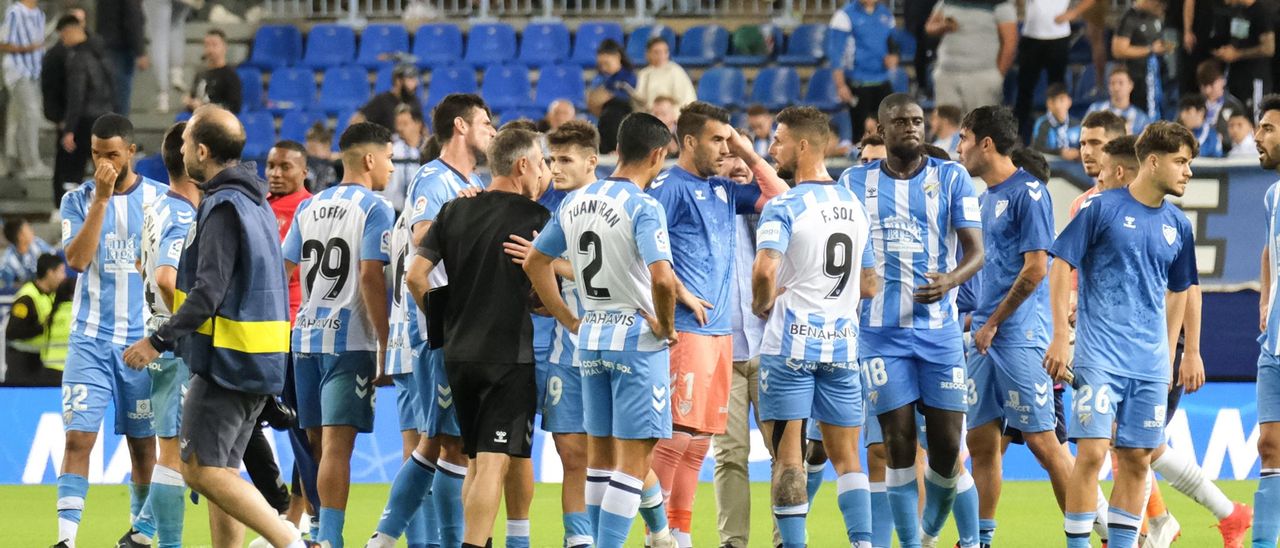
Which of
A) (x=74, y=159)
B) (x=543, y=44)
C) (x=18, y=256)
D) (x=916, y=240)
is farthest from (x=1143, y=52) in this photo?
(x=18, y=256)

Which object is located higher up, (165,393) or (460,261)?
(460,261)

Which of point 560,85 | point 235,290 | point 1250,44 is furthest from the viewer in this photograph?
point 560,85

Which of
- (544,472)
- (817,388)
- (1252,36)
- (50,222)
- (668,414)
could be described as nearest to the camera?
(668,414)

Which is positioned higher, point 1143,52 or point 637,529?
point 1143,52

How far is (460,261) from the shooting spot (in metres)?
7.40

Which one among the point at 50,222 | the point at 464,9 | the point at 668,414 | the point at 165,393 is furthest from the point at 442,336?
the point at 464,9

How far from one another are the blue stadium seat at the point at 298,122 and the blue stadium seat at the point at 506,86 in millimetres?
2027

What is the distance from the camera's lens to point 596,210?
281 inches

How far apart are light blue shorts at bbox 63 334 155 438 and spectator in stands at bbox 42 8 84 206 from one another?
9.56m

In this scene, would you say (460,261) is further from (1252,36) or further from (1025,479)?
(1252,36)

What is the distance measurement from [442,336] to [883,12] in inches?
439

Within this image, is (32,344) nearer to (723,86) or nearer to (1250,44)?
(723,86)

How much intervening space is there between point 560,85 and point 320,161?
506cm

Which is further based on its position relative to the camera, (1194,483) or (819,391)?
(1194,483)
